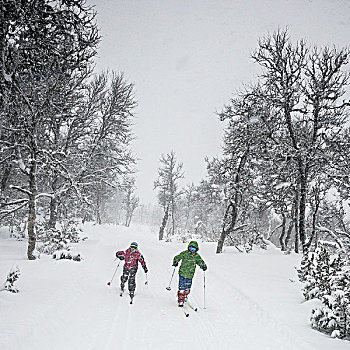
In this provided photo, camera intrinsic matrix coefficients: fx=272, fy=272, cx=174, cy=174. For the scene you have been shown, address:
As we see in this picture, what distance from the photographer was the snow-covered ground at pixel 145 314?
191 inches

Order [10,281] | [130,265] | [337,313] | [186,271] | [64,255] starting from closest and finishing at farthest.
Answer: [337,313]
[10,281]
[186,271]
[130,265]
[64,255]

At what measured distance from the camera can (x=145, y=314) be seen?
6523 mm

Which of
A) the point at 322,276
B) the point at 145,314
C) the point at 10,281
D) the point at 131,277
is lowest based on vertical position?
the point at 145,314

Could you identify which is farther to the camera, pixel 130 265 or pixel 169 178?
pixel 169 178

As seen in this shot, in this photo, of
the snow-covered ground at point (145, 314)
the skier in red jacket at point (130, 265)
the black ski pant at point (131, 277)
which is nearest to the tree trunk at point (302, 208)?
the snow-covered ground at point (145, 314)

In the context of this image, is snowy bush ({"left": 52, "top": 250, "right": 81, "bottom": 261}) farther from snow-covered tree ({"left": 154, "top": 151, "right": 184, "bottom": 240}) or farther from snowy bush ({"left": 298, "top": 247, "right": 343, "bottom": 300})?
snow-covered tree ({"left": 154, "top": 151, "right": 184, "bottom": 240})

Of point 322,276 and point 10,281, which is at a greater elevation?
point 322,276

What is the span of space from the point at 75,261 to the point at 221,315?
7034mm

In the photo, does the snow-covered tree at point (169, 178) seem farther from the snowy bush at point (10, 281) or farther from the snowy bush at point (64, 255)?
the snowy bush at point (10, 281)

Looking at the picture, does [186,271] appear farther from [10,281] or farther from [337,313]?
[10,281]

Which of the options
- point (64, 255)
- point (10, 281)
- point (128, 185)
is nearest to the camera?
point (10, 281)

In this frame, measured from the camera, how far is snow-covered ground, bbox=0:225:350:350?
4.86 m

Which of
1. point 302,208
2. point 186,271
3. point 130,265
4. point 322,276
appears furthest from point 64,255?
point 302,208

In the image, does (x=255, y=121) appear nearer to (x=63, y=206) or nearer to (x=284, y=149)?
(x=284, y=149)
